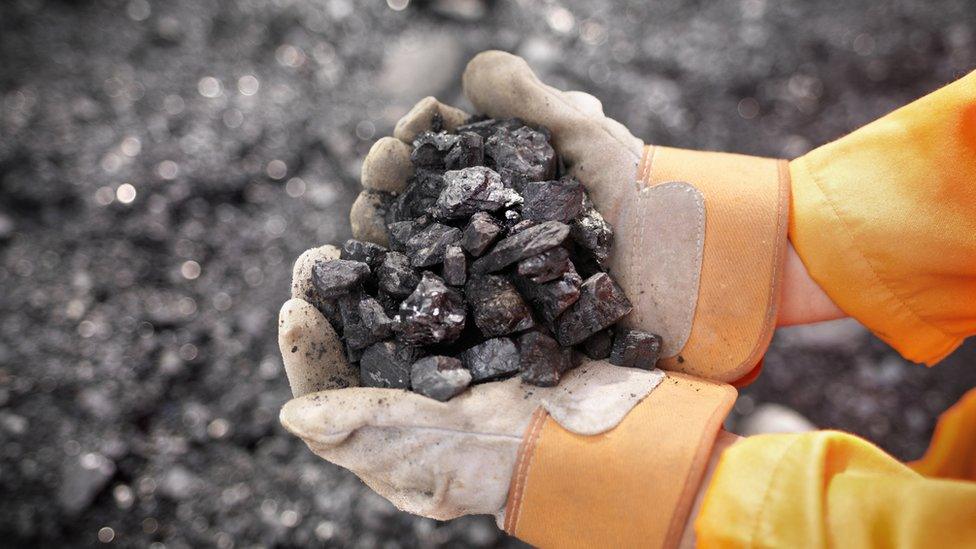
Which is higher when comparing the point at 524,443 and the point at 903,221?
the point at 903,221

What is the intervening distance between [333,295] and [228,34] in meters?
1.95

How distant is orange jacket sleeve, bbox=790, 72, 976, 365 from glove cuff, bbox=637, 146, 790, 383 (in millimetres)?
91

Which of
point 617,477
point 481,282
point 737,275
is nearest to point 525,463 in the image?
point 617,477

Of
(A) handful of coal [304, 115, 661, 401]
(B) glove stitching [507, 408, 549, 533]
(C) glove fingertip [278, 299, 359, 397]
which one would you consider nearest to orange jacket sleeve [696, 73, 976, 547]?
(B) glove stitching [507, 408, 549, 533]

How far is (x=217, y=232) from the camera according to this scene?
255cm

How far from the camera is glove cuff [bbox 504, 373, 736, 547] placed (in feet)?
4.46

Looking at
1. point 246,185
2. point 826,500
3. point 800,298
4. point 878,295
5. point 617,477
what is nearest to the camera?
point 826,500

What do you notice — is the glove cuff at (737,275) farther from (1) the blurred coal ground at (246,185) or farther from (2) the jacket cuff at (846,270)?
(1) the blurred coal ground at (246,185)

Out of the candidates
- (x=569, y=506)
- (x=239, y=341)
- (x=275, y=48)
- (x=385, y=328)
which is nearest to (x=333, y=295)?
(x=385, y=328)

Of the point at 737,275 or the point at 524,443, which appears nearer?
the point at 524,443

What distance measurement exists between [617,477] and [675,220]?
0.70 meters

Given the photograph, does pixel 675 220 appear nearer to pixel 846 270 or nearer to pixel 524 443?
pixel 846 270

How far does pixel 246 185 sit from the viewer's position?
8.68ft

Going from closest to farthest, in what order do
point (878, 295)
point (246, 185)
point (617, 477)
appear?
point (617, 477)
point (878, 295)
point (246, 185)
